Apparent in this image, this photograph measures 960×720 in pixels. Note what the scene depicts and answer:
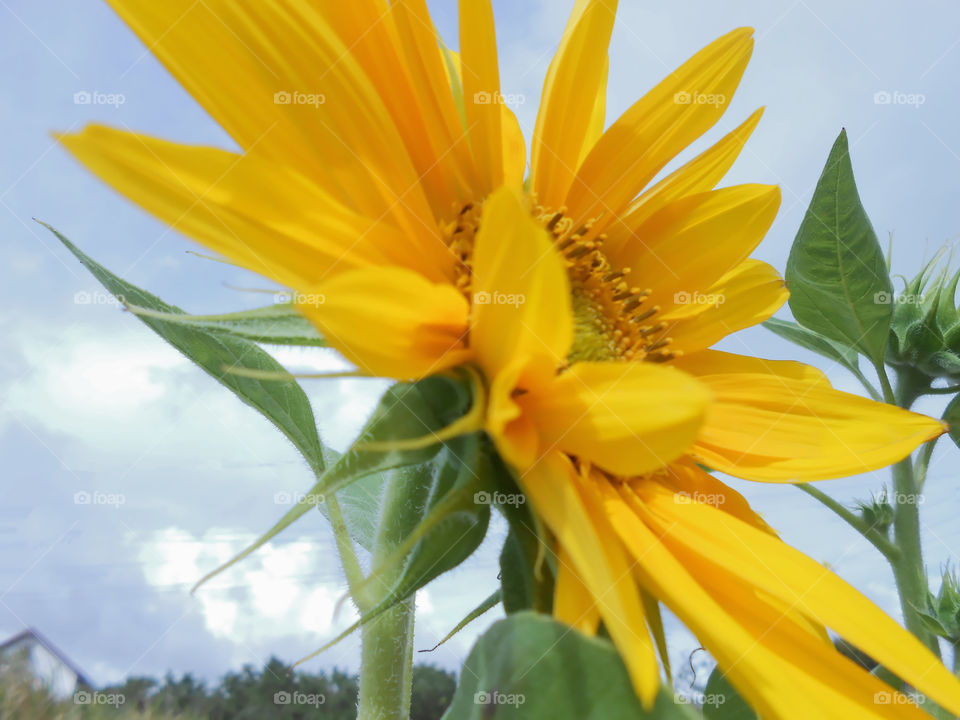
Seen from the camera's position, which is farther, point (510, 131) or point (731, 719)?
point (510, 131)

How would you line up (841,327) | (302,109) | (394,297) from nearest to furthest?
(394,297) → (302,109) → (841,327)

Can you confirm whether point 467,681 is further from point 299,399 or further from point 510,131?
point 510,131

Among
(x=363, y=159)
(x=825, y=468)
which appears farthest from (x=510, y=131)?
(x=825, y=468)

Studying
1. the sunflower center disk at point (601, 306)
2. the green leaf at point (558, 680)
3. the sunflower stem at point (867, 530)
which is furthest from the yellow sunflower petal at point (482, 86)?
the sunflower stem at point (867, 530)

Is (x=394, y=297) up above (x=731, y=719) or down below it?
above

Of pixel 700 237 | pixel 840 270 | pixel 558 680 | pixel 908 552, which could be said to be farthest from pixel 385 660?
pixel 908 552

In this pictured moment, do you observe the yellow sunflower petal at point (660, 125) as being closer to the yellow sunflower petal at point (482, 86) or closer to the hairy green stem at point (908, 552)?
the yellow sunflower petal at point (482, 86)

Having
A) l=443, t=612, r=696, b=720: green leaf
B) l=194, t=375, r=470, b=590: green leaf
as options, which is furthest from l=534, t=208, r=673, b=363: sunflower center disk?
l=443, t=612, r=696, b=720: green leaf
